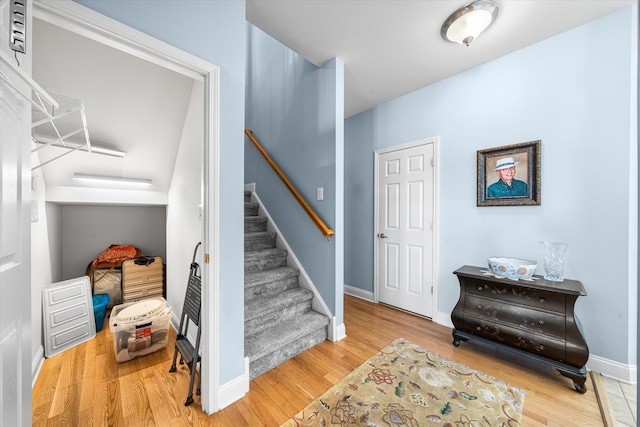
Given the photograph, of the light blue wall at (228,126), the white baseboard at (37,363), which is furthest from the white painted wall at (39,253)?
→ the light blue wall at (228,126)

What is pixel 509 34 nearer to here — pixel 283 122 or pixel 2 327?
pixel 283 122

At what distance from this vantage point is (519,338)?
187 centimetres

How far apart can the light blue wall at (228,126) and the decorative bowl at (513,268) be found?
80.6 inches

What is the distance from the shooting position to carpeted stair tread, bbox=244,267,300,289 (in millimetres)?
2313

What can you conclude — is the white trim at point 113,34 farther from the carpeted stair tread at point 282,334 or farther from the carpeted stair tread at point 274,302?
the carpeted stair tread at point 282,334

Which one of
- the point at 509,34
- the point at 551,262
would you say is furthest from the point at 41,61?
the point at 551,262

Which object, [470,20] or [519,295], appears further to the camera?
[519,295]

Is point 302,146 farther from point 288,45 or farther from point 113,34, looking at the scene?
point 113,34

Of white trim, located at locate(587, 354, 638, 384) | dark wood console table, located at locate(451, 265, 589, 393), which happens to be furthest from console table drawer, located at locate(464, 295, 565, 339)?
white trim, located at locate(587, 354, 638, 384)

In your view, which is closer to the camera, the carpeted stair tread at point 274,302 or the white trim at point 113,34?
the white trim at point 113,34

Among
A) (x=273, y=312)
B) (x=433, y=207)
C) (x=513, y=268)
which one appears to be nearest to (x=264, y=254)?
(x=273, y=312)

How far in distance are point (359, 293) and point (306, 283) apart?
1190 millimetres

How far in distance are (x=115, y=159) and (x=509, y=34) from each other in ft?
12.2

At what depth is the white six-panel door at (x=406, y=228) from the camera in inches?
110
